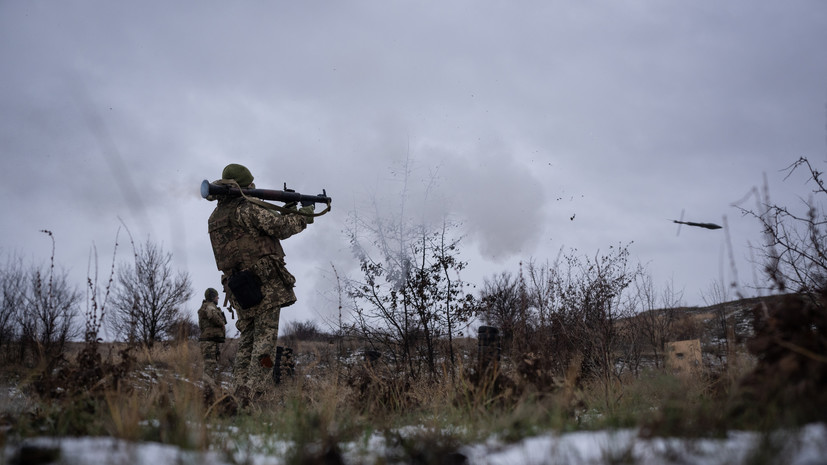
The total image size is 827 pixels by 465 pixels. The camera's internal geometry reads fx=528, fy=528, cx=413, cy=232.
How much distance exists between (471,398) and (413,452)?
1431 millimetres

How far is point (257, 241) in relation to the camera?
5.50m

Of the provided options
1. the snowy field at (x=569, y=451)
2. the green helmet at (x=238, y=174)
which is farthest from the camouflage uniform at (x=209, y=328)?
the snowy field at (x=569, y=451)

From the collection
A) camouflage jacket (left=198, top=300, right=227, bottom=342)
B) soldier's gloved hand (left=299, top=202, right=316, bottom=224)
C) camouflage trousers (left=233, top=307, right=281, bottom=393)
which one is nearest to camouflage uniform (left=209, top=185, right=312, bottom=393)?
camouflage trousers (left=233, top=307, right=281, bottom=393)

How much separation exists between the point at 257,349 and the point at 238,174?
1.84 meters

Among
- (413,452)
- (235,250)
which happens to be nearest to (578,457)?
(413,452)

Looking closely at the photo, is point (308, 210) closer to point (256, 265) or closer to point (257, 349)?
point (256, 265)

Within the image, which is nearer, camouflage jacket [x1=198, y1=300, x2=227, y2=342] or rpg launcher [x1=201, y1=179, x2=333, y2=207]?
rpg launcher [x1=201, y1=179, x2=333, y2=207]

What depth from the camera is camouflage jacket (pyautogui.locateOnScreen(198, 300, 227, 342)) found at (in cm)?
943

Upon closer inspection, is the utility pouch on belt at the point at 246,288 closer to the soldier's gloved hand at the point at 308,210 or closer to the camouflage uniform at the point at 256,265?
the camouflage uniform at the point at 256,265

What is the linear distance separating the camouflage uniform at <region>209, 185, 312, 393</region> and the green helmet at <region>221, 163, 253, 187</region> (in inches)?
7.6

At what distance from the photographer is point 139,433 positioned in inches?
93.4

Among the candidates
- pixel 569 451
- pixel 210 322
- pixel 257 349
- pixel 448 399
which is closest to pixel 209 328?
pixel 210 322

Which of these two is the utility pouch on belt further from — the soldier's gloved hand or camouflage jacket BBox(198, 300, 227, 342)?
camouflage jacket BBox(198, 300, 227, 342)

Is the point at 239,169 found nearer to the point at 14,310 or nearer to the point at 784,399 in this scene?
the point at 784,399
